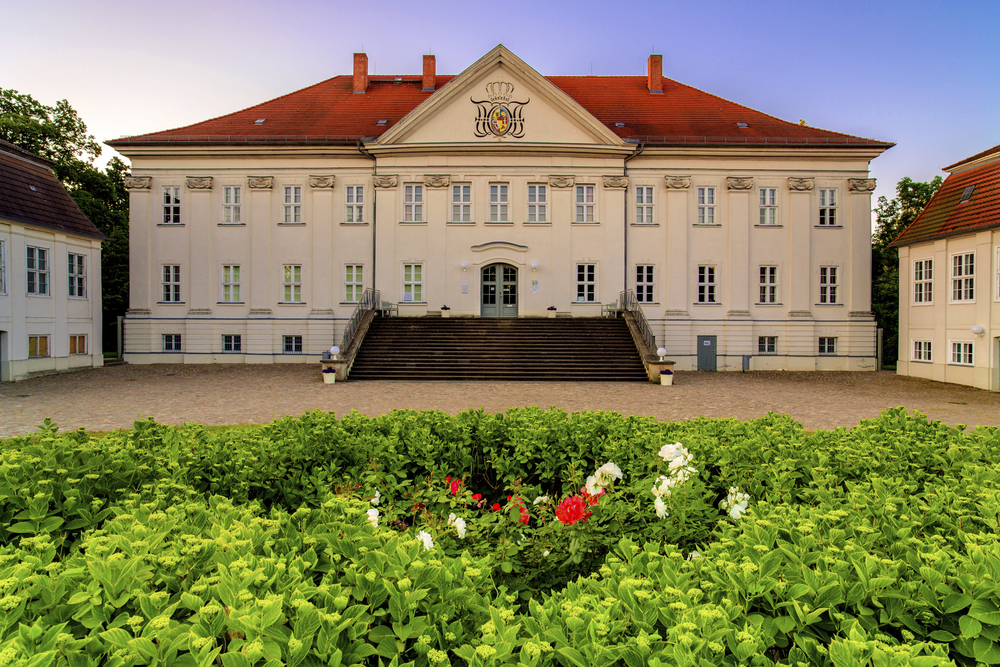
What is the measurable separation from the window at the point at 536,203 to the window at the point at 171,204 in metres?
18.3

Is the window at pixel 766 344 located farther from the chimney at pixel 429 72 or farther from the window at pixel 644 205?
the chimney at pixel 429 72

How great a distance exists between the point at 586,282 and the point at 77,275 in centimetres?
2411

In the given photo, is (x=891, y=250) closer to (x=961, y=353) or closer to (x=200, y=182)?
(x=961, y=353)

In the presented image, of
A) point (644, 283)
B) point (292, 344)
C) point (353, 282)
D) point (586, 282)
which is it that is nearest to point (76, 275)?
point (292, 344)

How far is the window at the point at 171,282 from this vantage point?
29.5 meters

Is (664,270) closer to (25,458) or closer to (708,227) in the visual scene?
(708,227)

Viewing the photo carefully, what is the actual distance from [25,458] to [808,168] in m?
33.0

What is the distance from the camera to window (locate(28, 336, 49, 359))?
915 inches

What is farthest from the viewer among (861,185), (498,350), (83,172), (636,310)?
(83,172)

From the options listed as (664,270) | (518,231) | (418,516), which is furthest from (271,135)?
(418,516)

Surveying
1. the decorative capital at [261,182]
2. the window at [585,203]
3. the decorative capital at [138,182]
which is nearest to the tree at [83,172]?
the decorative capital at [138,182]

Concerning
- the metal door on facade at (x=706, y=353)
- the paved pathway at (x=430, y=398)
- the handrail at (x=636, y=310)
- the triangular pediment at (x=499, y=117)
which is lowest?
the paved pathway at (x=430, y=398)

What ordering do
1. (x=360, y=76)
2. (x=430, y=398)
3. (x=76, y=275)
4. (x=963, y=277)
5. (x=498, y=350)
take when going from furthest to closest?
(x=360, y=76), (x=76, y=275), (x=498, y=350), (x=963, y=277), (x=430, y=398)

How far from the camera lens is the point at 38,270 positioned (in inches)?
943
